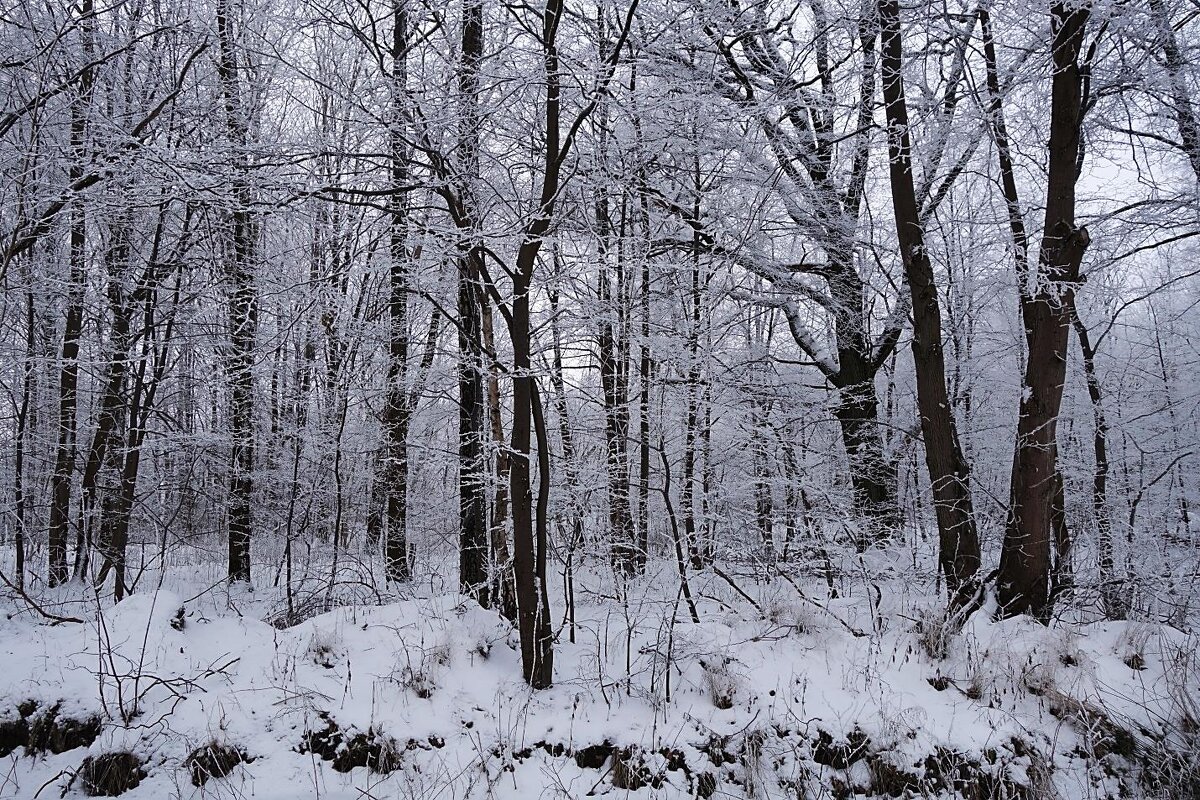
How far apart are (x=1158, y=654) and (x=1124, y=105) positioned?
511 cm

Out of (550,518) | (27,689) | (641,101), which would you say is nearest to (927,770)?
(550,518)

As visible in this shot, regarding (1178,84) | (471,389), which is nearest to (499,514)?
(471,389)

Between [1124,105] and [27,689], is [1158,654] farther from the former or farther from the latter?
[27,689]

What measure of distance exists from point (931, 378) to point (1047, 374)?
2.93 feet

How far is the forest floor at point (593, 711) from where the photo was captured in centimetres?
373

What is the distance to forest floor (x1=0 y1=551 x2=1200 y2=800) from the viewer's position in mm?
3727

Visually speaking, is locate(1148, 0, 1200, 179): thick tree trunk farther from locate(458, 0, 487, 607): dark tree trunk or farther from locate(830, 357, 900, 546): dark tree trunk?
locate(458, 0, 487, 607): dark tree trunk

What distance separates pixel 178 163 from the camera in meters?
4.63

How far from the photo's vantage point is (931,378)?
6.14 meters

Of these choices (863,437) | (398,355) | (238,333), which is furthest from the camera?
(863,437)

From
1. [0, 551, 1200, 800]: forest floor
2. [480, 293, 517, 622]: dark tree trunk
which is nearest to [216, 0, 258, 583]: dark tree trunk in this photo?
[480, 293, 517, 622]: dark tree trunk

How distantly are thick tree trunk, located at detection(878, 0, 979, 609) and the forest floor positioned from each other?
968mm

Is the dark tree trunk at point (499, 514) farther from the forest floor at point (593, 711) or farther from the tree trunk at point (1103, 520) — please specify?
the tree trunk at point (1103, 520)

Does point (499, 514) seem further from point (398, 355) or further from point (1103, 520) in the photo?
point (1103, 520)
